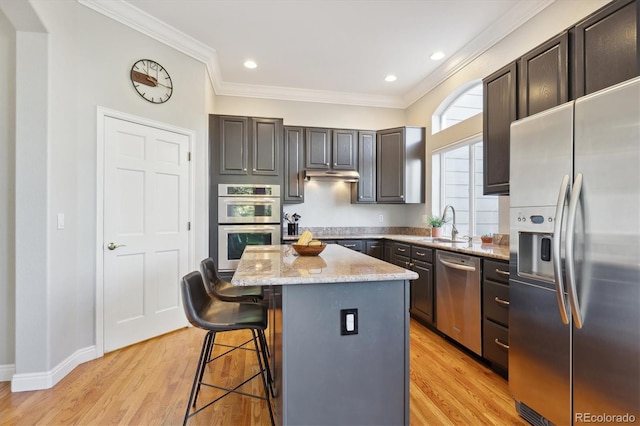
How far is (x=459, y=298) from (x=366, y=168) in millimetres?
2396

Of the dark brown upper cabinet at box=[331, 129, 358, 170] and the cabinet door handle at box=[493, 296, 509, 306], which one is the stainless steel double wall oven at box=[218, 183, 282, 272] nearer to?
the dark brown upper cabinet at box=[331, 129, 358, 170]

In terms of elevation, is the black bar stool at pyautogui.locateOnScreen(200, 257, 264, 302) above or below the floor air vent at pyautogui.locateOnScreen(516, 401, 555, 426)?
above

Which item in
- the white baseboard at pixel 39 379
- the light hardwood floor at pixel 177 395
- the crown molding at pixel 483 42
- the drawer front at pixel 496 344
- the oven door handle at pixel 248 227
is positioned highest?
the crown molding at pixel 483 42

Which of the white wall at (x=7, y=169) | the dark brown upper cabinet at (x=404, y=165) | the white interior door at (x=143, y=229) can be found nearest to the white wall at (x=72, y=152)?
the white wall at (x=7, y=169)

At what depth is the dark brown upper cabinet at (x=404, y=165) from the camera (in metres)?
4.38

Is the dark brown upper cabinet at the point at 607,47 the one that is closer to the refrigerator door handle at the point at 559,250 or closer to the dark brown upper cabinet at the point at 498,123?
the dark brown upper cabinet at the point at 498,123

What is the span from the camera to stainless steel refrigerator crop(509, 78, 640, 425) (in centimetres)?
129

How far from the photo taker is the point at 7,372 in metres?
2.23

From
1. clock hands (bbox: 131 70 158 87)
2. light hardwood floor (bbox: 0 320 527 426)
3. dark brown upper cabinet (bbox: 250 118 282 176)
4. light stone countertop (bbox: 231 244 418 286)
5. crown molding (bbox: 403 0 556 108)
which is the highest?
crown molding (bbox: 403 0 556 108)

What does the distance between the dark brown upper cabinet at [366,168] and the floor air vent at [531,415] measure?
3.08 metres

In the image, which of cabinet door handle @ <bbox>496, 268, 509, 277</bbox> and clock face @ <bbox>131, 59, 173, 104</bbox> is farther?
clock face @ <bbox>131, 59, 173, 104</bbox>

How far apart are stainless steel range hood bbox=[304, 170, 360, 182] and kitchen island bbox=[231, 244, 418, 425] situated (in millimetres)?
2825

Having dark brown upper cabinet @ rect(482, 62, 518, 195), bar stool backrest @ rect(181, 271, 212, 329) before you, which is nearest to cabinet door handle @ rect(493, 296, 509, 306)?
dark brown upper cabinet @ rect(482, 62, 518, 195)

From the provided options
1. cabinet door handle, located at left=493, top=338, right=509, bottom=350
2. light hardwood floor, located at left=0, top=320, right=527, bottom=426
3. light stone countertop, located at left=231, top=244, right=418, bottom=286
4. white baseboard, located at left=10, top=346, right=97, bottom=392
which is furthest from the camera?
cabinet door handle, located at left=493, top=338, right=509, bottom=350
